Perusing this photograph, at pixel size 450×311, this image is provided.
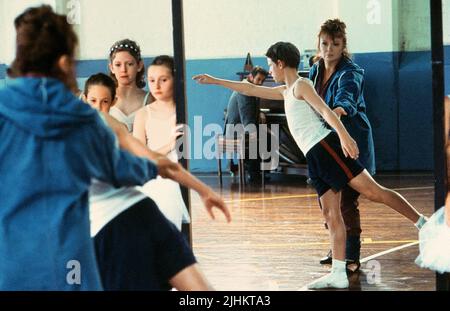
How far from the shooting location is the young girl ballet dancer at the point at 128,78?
3.90 meters

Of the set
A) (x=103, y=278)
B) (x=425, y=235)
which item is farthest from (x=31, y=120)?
(x=425, y=235)

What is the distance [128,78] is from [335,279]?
1618mm

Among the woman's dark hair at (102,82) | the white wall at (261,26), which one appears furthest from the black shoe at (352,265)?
the white wall at (261,26)

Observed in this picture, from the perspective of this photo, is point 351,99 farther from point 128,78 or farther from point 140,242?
point 140,242

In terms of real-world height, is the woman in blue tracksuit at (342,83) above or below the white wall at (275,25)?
below

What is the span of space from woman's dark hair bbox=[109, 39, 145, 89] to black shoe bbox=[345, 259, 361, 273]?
1.88 metres

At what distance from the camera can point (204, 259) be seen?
5660 millimetres

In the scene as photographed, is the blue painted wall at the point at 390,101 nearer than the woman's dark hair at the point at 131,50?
No

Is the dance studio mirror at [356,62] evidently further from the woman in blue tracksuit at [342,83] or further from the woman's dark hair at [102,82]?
the woman's dark hair at [102,82]

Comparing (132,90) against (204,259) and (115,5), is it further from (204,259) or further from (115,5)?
(204,259)

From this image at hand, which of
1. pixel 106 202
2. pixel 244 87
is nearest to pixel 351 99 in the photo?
pixel 244 87

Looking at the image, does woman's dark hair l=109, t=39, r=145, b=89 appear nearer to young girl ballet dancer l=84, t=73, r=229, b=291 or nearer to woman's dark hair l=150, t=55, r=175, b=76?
woman's dark hair l=150, t=55, r=175, b=76

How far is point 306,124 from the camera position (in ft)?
16.3
